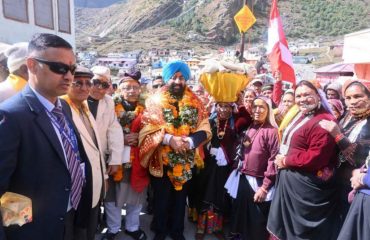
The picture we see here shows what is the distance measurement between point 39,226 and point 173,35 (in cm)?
9181

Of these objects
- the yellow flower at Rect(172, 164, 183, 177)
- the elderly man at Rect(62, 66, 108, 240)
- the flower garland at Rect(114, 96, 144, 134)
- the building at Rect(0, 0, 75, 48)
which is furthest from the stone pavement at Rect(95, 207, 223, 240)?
the building at Rect(0, 0, 75, 48)

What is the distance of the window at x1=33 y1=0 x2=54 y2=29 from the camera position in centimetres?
1074

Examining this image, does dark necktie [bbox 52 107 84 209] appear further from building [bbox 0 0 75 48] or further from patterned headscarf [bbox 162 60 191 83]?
building [bbox 0 0 75 48]

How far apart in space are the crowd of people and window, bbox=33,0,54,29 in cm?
923

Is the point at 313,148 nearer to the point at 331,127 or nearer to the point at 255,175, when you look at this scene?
the point at 331,127

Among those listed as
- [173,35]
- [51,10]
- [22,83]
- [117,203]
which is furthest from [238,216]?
[173,35]

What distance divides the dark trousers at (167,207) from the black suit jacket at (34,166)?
5.20ft

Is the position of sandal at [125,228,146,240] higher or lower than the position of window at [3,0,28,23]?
lower

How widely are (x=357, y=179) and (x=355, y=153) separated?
0.77ft

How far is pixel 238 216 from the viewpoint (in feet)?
10.9

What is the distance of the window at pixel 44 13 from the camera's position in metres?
10.7

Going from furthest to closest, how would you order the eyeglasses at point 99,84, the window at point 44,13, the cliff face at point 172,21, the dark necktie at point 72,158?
the cliff face at point 172,21 < the window at point 44,13 < the eyeglasses at point 99,84 < the dark necktie at point 72,158

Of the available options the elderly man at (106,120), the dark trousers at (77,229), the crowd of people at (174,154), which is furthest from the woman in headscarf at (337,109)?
the dark trousers at (77,229)

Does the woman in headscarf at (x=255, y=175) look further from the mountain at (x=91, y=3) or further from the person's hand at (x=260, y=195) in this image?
the mountain at (x=91, y=3)
